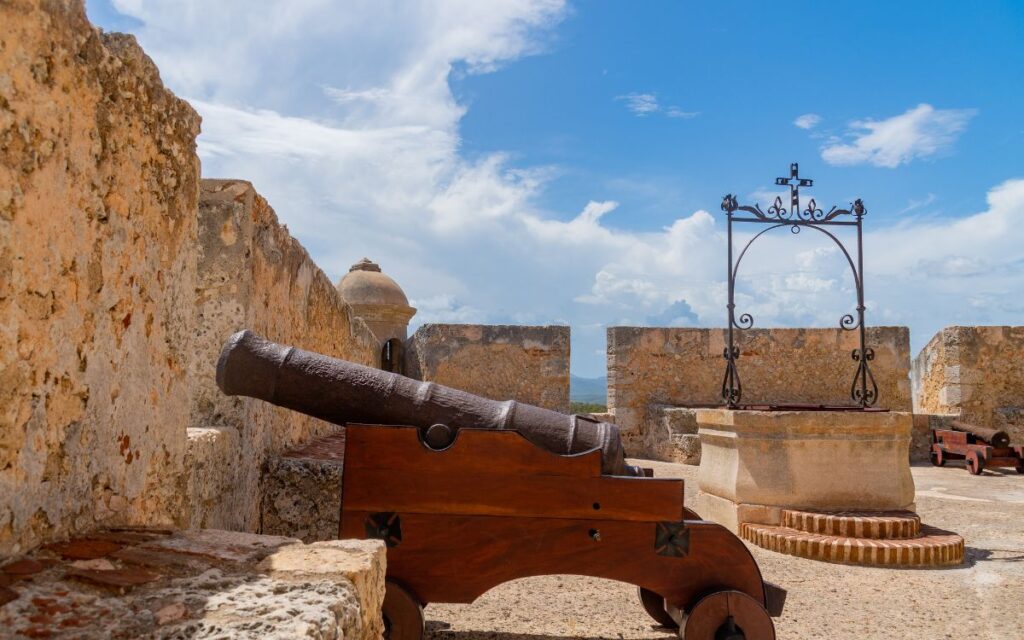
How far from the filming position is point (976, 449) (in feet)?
34.0

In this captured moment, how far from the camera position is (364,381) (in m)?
3.14

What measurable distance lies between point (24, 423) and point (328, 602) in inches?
24.5

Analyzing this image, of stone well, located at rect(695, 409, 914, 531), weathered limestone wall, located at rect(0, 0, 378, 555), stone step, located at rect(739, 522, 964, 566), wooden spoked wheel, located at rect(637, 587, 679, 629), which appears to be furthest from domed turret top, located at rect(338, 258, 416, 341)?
weathered limestone wall, located at rect(0, 0, 378, 555)

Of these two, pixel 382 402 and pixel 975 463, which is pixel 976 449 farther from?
pixel 382 402

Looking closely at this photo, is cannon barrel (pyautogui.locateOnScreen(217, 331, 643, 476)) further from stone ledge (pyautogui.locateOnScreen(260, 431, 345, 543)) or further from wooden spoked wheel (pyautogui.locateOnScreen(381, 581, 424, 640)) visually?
stone ledge (pyautogui.locateOnScreen(260, 431, 345, 543))

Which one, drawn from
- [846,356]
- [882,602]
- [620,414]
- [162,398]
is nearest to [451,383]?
[620,414]

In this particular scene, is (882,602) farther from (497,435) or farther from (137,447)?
(137,447)

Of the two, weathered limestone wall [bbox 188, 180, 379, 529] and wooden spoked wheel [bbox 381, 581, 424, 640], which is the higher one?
weathered limestone wall [bbox 188, 180, 379, 529]

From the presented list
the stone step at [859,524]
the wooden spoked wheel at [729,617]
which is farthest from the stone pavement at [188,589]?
the stone step at [859,524]

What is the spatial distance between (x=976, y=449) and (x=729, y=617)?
8967mm

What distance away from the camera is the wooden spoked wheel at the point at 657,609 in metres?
3.68

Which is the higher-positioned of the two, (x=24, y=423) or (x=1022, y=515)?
(x=24, y=423)

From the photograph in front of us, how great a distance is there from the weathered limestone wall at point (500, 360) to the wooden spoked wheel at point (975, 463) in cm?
545

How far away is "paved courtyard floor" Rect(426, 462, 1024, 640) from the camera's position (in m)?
3.65
